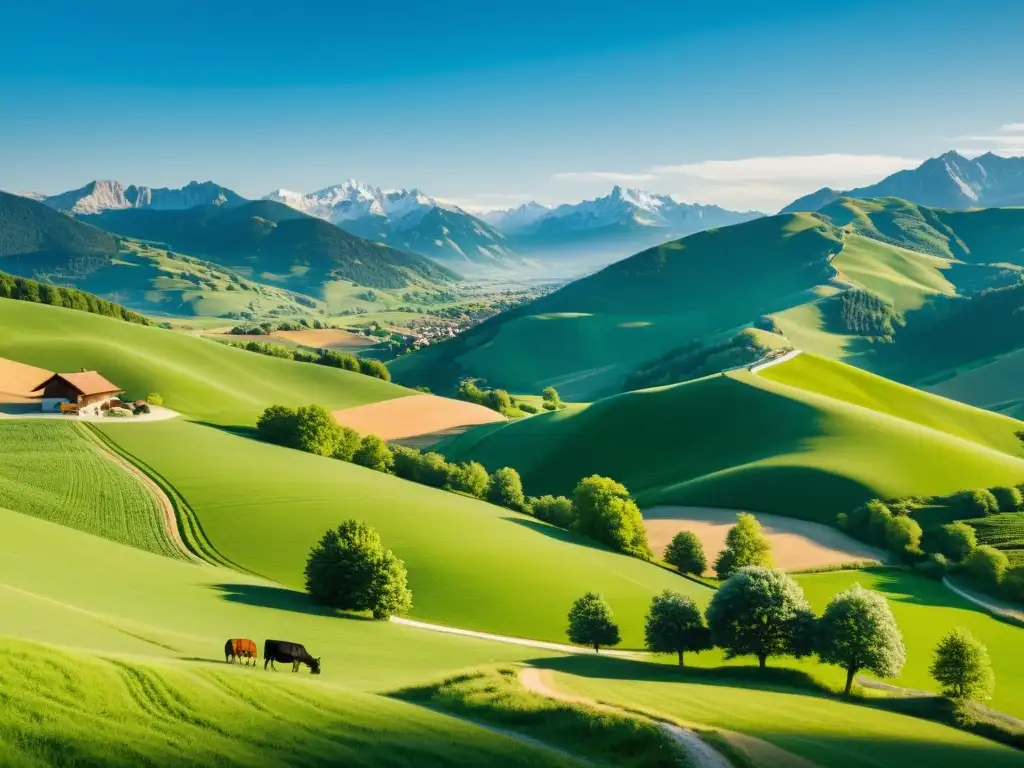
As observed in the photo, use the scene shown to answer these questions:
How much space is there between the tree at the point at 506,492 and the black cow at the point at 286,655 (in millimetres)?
64083

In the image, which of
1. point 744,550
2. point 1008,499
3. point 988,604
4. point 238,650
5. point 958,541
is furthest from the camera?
point 1008,499

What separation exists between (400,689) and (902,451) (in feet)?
315

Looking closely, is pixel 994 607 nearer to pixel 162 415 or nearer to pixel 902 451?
pixel 902 451

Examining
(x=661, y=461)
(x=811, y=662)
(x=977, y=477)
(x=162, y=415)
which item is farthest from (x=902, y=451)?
(x=162, y=415)

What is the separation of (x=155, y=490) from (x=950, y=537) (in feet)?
261

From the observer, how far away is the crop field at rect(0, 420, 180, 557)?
59.0m

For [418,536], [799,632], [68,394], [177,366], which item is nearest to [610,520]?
[418,536]

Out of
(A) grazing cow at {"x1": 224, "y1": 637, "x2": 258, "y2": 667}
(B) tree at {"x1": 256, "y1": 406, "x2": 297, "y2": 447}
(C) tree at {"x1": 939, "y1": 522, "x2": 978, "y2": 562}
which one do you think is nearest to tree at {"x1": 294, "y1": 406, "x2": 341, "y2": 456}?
(B) tree at {"x1": 256, "y1": 406, "x2": 297, "y2": 447}

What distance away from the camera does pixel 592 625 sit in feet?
172

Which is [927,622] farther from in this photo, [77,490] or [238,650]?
[77,490]

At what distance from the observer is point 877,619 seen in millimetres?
45656

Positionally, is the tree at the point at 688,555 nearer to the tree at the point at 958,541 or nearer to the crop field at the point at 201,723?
the tree at the point at 958,541

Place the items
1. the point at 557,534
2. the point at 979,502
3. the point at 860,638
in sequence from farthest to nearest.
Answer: the point at 979,502
the point at 557,534
the point at 860,638

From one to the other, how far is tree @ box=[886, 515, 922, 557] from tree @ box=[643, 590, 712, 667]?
151 ft
